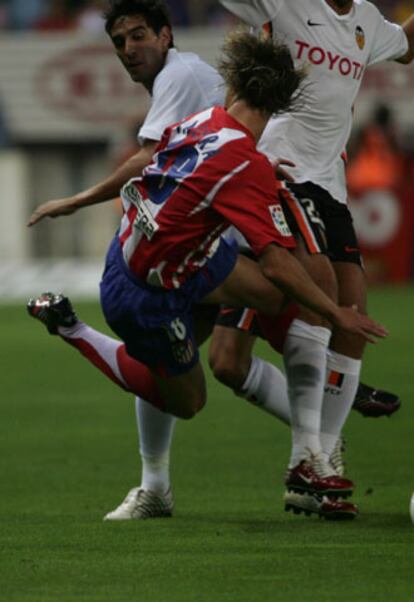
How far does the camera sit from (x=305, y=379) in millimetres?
6445

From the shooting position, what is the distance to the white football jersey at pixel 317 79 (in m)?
6.64

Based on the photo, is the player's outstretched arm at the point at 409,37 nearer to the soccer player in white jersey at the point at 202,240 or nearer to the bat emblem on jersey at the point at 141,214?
the soccer player in white jersey at the point at 202,240

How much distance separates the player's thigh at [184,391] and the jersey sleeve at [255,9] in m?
1.32

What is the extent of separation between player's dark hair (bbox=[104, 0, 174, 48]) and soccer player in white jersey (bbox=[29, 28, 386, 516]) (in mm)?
704

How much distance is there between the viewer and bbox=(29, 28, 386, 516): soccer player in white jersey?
573cm

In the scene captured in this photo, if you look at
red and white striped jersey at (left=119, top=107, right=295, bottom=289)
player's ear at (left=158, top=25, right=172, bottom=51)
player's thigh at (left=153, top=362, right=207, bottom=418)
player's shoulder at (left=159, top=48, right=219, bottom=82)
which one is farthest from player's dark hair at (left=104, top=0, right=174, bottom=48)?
player's thigh at (left=153, top=362, right=207, bottom=418)

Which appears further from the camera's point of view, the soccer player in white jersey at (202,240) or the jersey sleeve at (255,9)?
the jersey sleeve at (255,9)

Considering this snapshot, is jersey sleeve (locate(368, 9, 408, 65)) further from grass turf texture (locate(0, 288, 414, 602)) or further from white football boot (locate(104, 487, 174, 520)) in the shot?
white football boot (locate(104, 487, 174, 520))

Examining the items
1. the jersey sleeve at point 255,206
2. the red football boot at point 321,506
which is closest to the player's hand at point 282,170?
the jersey sleeve at point 255,206

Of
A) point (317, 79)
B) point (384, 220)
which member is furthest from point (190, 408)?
point (384, 220)

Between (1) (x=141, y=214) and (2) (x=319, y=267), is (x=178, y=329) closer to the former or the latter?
(1) (x=141, y=214)

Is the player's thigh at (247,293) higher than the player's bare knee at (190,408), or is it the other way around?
the player's thigh at (247,293)

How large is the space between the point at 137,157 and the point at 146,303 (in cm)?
69

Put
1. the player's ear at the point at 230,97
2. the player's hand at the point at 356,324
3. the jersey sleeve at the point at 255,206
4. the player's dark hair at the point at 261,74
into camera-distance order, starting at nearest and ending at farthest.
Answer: the player's hand at the point at 356,324
the jersey sleeve at the point at 255,206
the player's dark hair at the point at 261,74
the player's ear at the point at 230,97
